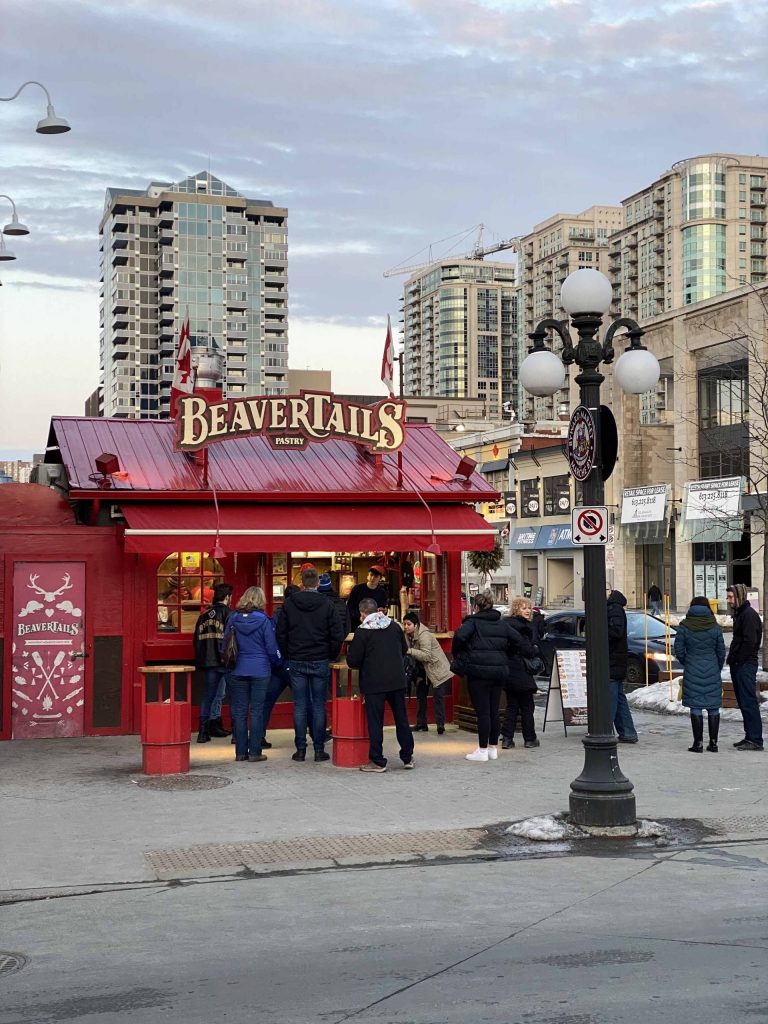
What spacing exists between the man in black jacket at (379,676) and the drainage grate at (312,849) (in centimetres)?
301

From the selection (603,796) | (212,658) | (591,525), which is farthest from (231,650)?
(603,796)

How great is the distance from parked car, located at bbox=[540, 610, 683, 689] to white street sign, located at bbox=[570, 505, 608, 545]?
1104cm

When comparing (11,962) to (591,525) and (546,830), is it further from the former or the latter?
(591,525)

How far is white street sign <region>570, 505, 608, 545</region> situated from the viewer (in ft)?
33.0

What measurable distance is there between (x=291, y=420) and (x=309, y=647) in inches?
169

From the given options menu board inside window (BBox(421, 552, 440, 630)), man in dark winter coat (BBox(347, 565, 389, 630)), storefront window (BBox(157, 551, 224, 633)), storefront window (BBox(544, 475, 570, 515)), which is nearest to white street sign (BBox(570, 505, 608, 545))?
man in dark winter coat (BBox(347, 565, 389, 630))

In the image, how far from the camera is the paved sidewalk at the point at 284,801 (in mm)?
9180

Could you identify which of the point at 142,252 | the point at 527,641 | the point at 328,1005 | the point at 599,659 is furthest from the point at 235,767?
the point at 142,252

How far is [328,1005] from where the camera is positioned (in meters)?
5.63

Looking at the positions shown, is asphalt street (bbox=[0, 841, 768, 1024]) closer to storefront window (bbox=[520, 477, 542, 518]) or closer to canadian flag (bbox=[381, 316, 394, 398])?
canadian flag (bbox=[381, 316, 394, 398])

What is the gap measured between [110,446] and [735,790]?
9887 mm

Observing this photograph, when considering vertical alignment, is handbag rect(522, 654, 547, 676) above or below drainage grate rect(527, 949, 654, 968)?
above

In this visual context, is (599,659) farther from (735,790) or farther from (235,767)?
(235,767)

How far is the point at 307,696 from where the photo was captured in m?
13.6
